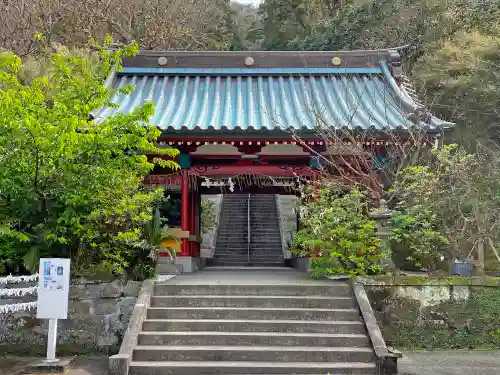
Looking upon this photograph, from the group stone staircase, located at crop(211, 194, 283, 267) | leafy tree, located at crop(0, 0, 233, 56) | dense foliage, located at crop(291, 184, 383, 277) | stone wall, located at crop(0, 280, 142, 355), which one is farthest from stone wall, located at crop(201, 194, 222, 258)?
stone wall, located at crop(0, 280, 142, 355)

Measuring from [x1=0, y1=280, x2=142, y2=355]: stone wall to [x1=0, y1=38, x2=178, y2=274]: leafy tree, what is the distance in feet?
1.18

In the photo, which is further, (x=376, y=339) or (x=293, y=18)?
(x=293, y=18)

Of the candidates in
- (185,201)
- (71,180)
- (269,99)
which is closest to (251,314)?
(71,180)

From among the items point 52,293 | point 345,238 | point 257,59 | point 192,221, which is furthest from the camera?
point 257,59

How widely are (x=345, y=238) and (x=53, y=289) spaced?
4.54 meters

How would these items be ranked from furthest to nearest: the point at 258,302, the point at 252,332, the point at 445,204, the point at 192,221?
the point at 192,221
the point at 445,204
the point at 258,302
the point at 252,332

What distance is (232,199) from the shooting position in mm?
22234

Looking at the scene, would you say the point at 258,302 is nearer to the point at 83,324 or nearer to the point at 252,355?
the point at 252,355

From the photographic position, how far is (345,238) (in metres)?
8.20

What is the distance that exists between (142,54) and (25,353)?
27.4ft

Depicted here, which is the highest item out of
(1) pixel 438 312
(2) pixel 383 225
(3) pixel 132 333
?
(2) pixel 383 225

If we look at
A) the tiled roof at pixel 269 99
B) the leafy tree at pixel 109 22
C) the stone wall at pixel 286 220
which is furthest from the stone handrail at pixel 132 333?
the leafy tree at pixel 109 22

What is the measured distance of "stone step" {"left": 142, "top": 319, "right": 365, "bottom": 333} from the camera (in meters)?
7.09

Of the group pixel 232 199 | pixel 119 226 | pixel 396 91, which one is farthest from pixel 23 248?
pixel 232 199
